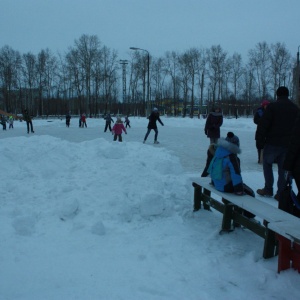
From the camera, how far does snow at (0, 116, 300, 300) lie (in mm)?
3092

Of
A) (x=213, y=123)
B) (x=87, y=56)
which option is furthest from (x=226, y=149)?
(x=87, y=56)

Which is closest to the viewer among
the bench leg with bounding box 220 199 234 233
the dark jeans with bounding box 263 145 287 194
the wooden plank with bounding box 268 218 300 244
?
the wooden plank with bounding box 268 218 300 244

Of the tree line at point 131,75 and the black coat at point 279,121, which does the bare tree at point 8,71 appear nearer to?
the tree line at point 131,75

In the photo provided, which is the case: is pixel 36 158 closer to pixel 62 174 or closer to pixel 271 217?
pixel 62 174

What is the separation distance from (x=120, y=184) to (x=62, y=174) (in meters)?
1.14

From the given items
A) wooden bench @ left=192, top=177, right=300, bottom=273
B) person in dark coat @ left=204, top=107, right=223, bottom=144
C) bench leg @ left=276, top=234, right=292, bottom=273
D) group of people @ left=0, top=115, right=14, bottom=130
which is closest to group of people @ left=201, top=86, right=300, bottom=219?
wooden bench @ left=192, top=177, right=300, bottom=273

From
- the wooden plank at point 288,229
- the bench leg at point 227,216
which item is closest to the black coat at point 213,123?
the bench leg at point 227,216

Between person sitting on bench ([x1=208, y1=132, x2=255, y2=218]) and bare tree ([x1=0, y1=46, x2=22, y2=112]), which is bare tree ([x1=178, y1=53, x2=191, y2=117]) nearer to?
bare tree ([x1=0, y1=46, x2=22, y2=112])

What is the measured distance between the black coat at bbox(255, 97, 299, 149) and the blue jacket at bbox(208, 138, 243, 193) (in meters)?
1.45

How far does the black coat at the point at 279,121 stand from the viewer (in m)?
5.46

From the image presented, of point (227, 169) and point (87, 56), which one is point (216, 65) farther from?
point (227, 169)

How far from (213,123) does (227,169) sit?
5.32 metres

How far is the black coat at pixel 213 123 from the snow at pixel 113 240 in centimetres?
325

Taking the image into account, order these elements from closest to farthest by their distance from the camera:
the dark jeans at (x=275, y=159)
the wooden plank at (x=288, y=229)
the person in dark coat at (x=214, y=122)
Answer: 1. the wooden plank at (x=288, y=229)
2. the dark jeans at (x=275, y=159)
3. the person in dark coat at (x=214, y=122)
